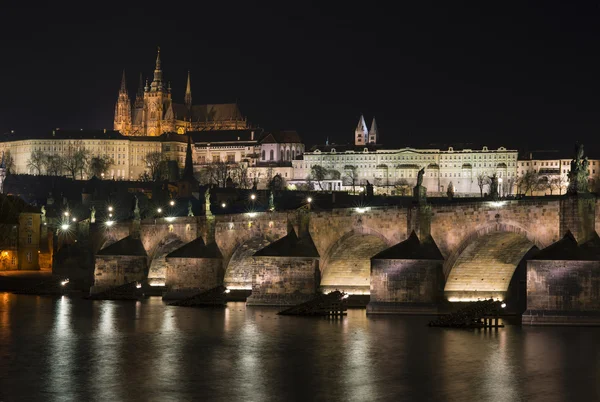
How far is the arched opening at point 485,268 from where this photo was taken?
5259cm

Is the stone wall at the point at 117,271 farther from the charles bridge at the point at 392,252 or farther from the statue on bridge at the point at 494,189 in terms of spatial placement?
the statue on bridge at the point at 494,189

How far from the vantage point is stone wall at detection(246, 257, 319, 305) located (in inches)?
2383

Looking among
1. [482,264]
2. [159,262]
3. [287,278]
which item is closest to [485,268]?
[482,264]

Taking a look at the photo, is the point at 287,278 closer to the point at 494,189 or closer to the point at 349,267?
the point at 349,267

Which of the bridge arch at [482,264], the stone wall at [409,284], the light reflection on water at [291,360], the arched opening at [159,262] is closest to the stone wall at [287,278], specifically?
the light reflection on water at [291,360]

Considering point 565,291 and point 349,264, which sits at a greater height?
point 349,264

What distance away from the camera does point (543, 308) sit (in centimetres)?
4534

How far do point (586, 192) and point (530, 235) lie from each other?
3317 mm

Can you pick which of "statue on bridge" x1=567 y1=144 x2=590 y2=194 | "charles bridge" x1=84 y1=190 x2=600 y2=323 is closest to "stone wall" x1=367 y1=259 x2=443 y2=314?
"charles bridge" x1=84 y1=190 x2=600 y2=323

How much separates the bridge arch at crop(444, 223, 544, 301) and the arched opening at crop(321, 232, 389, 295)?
8.16m

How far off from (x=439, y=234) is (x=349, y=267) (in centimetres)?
903

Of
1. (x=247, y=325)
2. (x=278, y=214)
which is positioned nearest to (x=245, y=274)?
(x=278, y=214)

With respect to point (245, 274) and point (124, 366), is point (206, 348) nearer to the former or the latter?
point (124, 366)

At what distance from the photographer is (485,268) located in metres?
54.0
